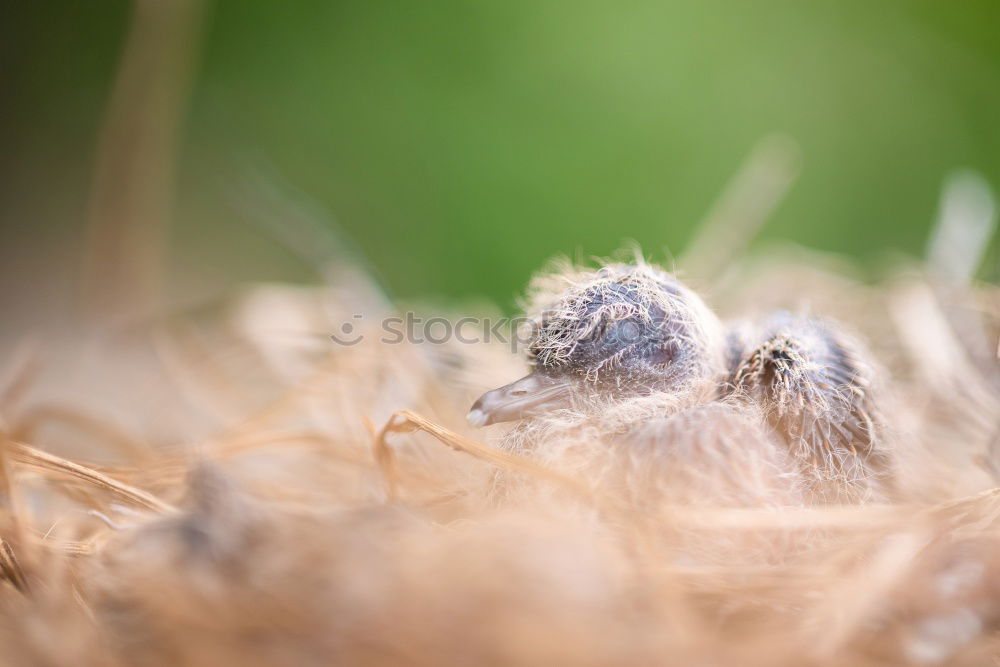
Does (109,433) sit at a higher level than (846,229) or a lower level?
lower


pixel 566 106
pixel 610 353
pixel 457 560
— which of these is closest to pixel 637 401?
pixel 610 353

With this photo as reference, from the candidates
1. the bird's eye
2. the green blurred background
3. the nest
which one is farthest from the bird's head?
the green blurred background

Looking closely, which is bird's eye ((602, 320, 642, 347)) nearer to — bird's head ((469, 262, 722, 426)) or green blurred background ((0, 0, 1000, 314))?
bird's head ((469, 262, 722, 426))

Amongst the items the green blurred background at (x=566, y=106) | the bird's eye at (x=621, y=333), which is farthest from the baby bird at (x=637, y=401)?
the green blurred background at (x=566, y=106)

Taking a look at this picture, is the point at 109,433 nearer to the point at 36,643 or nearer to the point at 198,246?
the point at 36,643

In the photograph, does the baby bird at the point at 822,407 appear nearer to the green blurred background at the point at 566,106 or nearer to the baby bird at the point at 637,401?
the baby bird at the point at 637,401

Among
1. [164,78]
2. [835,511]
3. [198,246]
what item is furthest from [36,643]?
[198,246]
